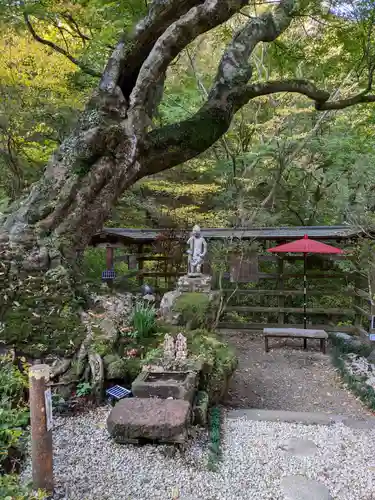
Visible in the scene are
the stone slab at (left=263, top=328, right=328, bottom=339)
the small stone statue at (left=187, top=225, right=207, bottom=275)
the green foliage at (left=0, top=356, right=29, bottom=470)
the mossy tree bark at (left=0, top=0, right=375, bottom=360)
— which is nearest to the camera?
the green foliage at (left=0, top=356, right=29, bottom=470)

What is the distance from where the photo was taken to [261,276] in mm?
10094

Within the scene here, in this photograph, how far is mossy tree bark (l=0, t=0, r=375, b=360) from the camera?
537 centimetres

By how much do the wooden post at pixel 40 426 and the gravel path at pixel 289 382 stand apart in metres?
3.28

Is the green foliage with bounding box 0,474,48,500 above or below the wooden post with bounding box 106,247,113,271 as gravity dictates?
below

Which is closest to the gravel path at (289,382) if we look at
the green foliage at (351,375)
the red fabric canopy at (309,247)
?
the green foliage at (351,375)

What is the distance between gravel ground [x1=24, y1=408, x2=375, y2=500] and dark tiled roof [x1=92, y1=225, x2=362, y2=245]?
18.6 feet

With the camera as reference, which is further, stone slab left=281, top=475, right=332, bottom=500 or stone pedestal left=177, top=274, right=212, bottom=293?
stone pedestal left=177, top=274, right=212, bottom=293

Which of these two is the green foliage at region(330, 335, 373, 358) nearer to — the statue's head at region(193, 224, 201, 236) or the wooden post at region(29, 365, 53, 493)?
the statue's head at region(193, 224, 201, 236)

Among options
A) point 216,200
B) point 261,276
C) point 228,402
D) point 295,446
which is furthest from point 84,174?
point 216,200

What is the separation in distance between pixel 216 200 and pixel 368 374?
8.76m

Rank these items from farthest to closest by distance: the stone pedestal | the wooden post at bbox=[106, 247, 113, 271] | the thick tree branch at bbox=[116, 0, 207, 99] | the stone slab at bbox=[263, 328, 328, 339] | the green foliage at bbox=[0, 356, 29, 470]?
the wooden post at bbox=[106, 247, 113, 271]
the stone slab at bbox=[263, 328, 328, 339]
the stone pedestal
the thick tree branch at bbox=[116, 0, 207, 99]
the green foliage at bbox=[0, 356, 29, 470]

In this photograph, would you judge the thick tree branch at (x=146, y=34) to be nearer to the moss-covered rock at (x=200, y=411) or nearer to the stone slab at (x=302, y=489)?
the moss-covered rock at (x=200, y=411)

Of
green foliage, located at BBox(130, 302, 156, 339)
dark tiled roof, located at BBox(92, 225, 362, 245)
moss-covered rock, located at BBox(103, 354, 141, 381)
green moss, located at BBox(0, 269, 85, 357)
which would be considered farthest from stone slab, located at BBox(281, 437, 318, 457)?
dark tiled roof, located at BBox(92, 225, 362, 245)

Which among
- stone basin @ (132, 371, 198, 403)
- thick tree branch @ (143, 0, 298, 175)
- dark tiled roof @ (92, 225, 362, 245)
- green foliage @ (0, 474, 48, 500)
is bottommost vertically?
stone basin @ (132, 371, 198, 403)
